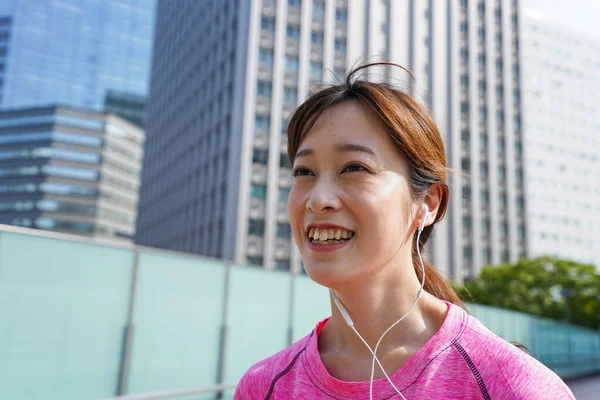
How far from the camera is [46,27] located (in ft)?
291

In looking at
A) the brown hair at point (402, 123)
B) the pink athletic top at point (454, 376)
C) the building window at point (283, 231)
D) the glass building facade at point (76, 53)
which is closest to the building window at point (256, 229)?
the building window at point (283, 231)

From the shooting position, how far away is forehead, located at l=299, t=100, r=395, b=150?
134cm

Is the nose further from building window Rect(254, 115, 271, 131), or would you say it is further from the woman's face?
building window Rect(254, 115, 271, 131)

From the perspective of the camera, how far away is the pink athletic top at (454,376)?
1.11 m

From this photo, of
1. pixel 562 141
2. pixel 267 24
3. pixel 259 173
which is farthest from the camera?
pixel 562 141

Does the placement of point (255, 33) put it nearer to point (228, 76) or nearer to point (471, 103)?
point (228, 76)

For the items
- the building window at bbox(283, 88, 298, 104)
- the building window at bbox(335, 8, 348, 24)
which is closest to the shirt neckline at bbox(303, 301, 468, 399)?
the building window at bbox(283, 88, 298, 104)

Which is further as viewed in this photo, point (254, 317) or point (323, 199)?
point (254, 317)

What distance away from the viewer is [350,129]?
4.44ft

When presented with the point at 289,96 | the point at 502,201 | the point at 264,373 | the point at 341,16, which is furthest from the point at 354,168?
the point at 502,201

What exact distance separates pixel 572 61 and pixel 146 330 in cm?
9429

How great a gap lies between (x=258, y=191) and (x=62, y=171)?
54738 millimetres

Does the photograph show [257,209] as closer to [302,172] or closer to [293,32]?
[293,32]

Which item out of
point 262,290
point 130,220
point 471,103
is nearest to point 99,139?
point 130,220
